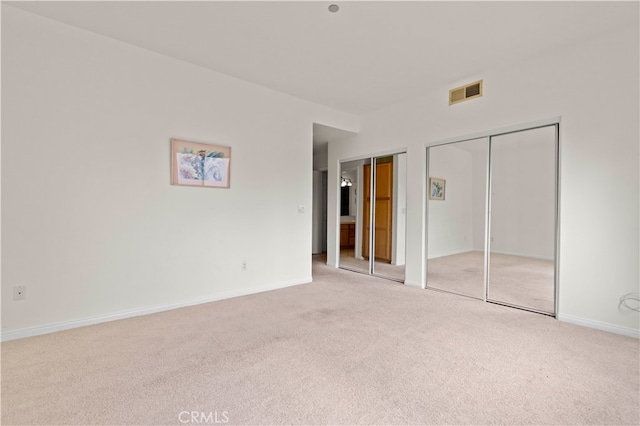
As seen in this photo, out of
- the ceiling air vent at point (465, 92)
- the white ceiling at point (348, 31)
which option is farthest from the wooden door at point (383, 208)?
the white ceiling at point (348, 31)

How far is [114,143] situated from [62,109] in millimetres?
463

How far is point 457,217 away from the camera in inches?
170

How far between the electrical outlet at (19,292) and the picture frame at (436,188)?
15.1 feet

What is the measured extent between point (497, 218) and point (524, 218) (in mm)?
282

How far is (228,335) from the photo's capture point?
2658mm

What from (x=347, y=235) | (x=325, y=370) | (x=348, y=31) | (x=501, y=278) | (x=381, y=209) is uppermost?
(x=348, y=31)

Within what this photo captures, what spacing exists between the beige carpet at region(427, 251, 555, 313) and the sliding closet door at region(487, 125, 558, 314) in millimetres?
10

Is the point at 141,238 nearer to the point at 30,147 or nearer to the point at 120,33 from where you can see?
the point at 30,147

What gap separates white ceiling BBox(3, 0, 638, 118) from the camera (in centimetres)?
246

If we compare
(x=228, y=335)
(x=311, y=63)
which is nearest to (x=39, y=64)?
(x=311, y=63)

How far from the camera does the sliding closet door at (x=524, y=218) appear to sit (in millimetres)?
3348

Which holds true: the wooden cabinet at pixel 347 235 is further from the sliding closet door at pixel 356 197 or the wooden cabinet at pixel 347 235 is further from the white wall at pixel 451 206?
the white wall at pixel 451 206

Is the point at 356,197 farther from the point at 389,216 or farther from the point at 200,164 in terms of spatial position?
the point at 200,164

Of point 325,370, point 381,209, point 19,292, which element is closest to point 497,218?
point 381,209
